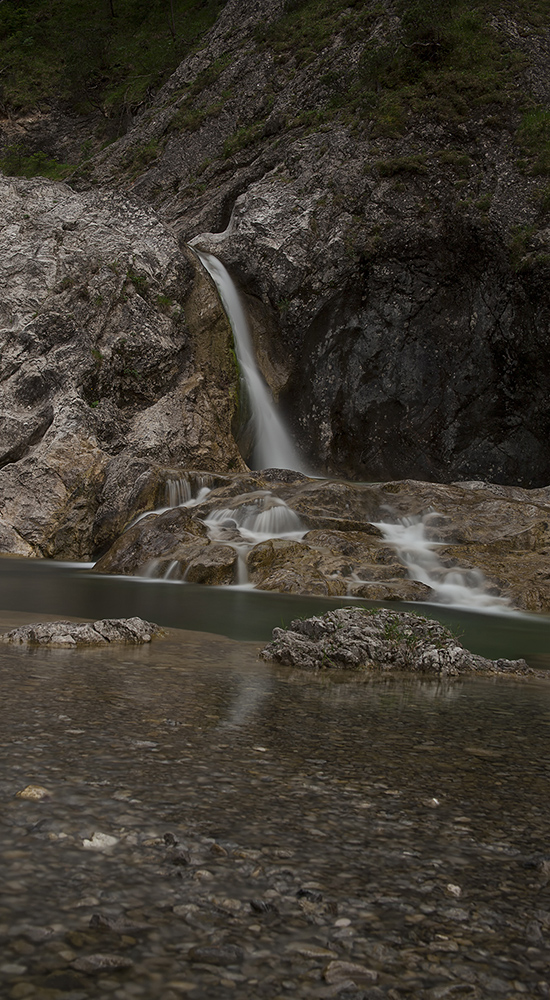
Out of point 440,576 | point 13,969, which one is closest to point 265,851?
point 13,969

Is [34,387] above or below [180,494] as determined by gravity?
above

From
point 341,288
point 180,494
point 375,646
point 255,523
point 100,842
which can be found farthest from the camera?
point 341,288

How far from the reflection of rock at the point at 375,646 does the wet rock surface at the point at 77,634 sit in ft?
4.03

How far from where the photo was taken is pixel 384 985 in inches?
65.6

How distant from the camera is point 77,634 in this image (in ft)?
20.2

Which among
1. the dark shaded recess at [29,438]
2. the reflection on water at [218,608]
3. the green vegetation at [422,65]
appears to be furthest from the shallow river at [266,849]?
the green vegetation at [422,65]

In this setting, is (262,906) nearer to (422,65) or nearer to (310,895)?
(310,895)

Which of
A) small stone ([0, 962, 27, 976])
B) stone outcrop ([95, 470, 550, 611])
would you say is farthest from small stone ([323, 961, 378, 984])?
stone outcrop ([95, 470, 550, 611])

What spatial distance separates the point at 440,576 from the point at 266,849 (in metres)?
11.5

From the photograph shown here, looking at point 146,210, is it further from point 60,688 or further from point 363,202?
point 60,688

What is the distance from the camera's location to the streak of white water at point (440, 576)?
40.2 ft

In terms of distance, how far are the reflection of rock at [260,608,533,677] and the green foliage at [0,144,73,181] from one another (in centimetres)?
3922

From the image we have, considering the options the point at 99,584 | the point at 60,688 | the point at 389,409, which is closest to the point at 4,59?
the point at 389,409

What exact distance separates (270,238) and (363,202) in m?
3.52
